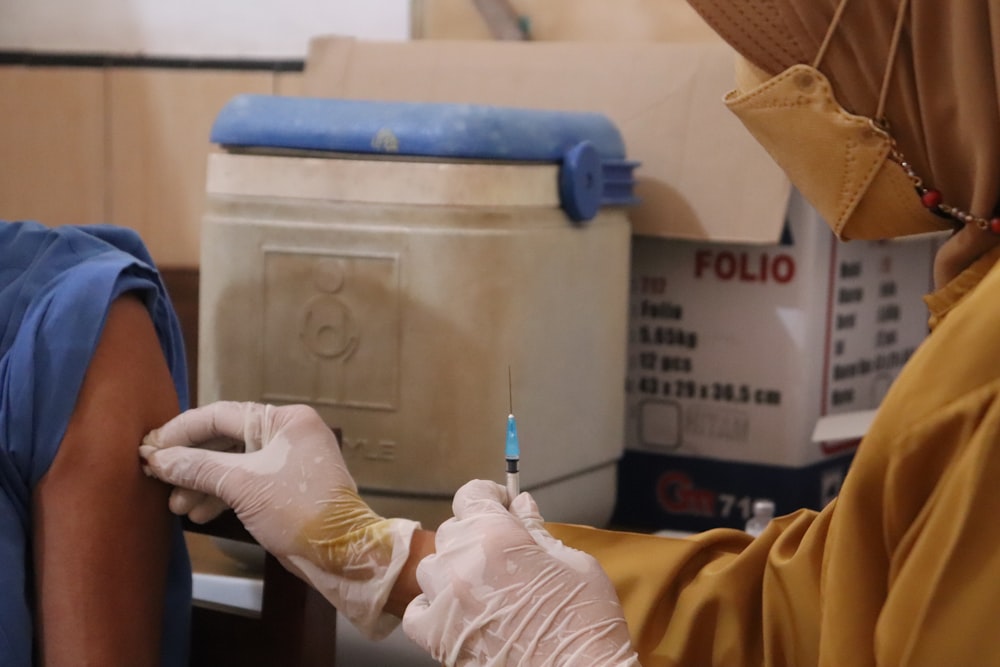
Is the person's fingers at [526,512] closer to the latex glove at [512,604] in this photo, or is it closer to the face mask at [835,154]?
the latex glove at [512,604]

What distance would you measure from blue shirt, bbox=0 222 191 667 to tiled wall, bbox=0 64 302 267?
1.18 meters

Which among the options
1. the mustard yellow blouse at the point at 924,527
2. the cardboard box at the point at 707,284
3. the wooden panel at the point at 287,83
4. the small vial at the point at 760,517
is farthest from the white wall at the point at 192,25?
the mustard yellow blouse at the point at 924,527

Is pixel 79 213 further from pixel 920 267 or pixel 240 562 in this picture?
pixel 920 267

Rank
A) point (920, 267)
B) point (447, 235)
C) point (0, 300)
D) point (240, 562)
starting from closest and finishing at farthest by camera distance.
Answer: point (0, 300), point (447, 235), point (240, 562), point (920, 267)

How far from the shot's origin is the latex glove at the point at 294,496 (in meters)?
1.15

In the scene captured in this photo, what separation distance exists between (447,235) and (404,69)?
55 centimetres

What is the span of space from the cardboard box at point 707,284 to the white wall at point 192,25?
0.37 metres

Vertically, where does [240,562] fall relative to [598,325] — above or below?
below

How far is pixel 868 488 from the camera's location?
0.85 meters

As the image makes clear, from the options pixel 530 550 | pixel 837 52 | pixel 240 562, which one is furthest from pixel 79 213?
pixel 837 52

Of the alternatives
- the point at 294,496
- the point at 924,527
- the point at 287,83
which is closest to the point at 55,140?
A: the point at 287,83

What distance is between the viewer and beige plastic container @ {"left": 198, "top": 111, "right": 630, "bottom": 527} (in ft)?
4.99

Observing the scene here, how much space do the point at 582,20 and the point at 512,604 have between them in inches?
55.2

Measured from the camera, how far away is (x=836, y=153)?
37.2 inches
